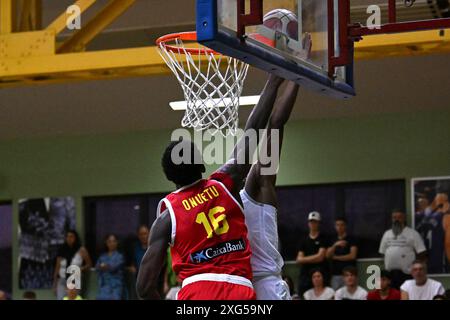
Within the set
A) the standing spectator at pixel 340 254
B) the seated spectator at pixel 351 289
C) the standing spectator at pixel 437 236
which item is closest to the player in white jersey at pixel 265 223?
the seated spectator at pixel 351 289

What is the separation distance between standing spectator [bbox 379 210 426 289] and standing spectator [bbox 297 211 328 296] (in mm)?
800

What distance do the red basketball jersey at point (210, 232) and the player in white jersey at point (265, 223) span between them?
0.17 metres

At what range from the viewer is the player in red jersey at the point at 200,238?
223 inches

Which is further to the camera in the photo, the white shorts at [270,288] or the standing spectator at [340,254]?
the standing spectator at [340,254]

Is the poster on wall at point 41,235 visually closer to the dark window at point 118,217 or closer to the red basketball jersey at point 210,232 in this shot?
the dark window at point 118,217

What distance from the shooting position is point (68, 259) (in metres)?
15.8

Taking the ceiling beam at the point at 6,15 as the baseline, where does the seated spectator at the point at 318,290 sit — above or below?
below
